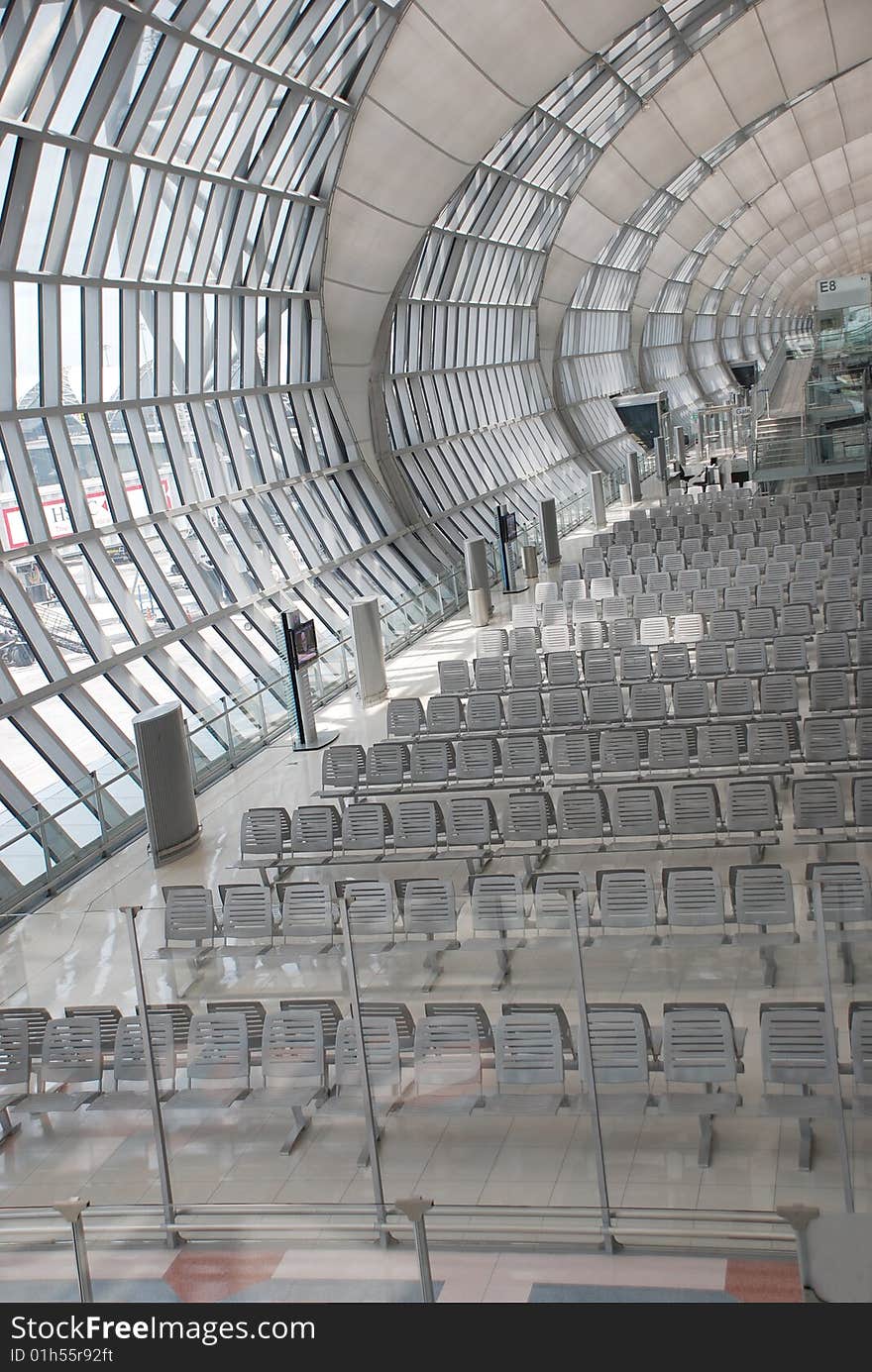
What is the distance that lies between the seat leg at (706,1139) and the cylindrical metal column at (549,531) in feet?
89.8

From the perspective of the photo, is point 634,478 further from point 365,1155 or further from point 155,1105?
point 365,1155

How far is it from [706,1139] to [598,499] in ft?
111

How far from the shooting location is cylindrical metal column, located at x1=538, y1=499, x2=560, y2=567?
34.6 metres

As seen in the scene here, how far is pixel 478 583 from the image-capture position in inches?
1121

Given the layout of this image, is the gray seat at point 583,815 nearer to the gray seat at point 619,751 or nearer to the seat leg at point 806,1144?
the gray seat at point 619,751

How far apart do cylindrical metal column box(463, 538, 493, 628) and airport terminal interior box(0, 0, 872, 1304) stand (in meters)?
0.10

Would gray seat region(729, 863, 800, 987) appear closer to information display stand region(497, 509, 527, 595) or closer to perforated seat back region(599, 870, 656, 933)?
perforated seat back region(599, 870, 656, 933)

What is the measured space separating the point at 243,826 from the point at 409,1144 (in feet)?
23.0

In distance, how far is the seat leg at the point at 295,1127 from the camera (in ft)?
27.7

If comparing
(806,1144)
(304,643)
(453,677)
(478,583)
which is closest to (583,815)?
(806,1144)

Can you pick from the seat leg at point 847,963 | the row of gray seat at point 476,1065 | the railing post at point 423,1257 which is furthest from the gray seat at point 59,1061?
the seat leg at point 847,963

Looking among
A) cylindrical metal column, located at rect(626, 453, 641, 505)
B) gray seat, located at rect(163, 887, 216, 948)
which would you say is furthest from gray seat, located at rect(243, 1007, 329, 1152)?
cylindrical metal column, located at rect(626, 453, 641, 505)

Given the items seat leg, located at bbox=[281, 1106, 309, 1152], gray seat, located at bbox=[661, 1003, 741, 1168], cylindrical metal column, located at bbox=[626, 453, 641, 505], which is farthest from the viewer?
cylindrical metal column, located at bbox=[626, 453, 641, 505]
